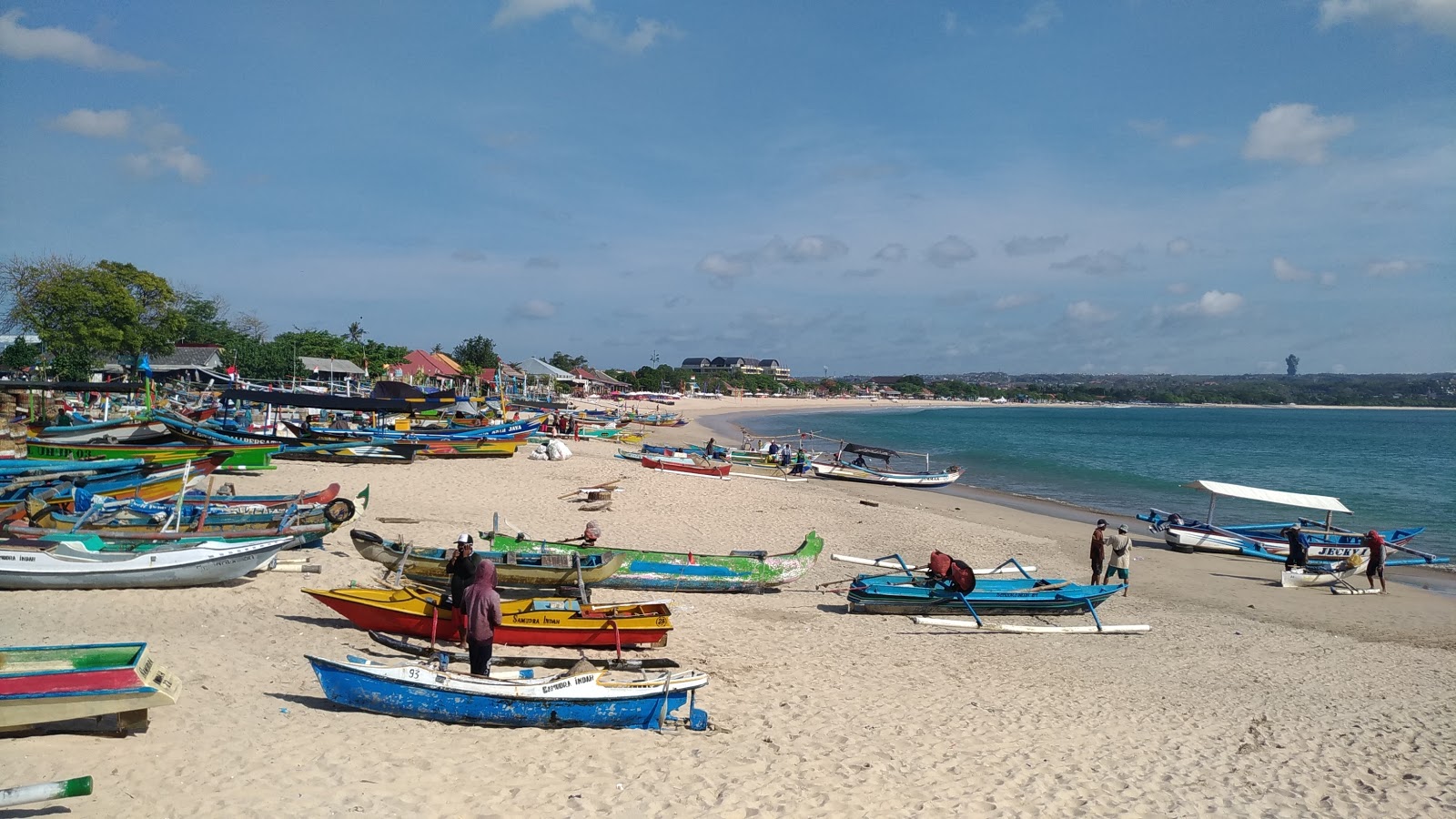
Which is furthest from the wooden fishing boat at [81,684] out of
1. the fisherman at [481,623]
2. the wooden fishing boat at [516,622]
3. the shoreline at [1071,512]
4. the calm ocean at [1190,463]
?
the calm ocean at [1190,463]

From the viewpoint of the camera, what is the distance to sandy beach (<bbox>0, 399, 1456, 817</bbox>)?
6.25 meters

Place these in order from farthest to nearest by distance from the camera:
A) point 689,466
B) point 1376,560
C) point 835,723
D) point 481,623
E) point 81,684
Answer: point 689,466, point 1376,560, point 835,723, point 481,623, point 81,684

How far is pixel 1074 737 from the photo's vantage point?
8.35 meters

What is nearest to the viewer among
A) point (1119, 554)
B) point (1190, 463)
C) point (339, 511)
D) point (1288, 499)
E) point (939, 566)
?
point (939, 566)

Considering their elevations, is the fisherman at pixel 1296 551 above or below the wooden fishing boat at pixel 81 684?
below

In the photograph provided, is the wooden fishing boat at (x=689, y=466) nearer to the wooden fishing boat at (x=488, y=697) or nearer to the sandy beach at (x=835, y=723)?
the sandy beach at (x=835, y=723)

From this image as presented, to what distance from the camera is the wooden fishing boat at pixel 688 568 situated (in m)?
13.0

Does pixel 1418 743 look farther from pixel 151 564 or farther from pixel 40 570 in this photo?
pixel 40 570

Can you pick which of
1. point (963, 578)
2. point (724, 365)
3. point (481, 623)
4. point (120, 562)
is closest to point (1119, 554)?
point (963, 578)

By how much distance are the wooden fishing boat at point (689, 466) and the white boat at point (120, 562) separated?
62.6ft

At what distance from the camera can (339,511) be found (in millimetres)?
13445

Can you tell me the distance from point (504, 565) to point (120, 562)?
193 inches

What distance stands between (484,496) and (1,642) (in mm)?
12611

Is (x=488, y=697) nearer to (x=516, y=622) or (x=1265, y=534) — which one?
(x=516, y=622)
